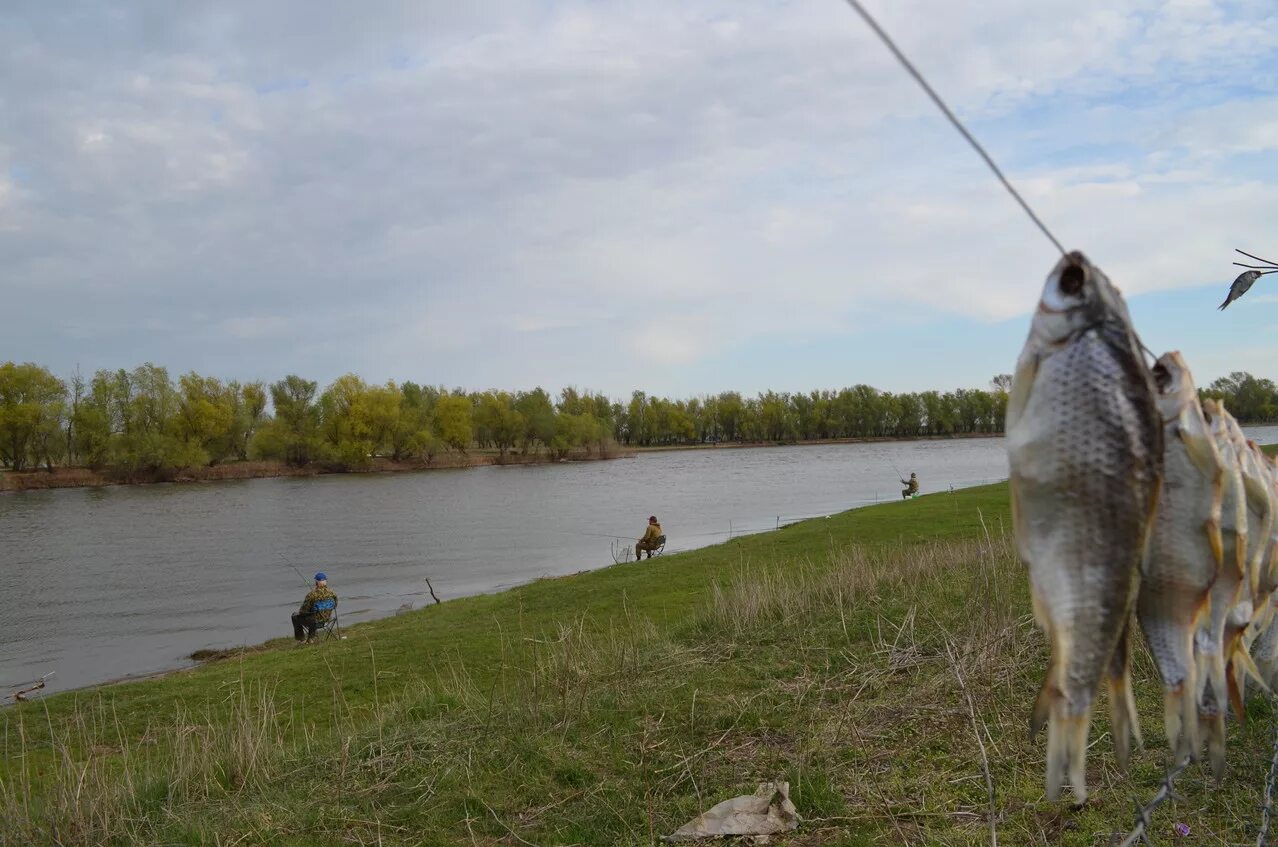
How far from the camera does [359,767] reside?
7012 millimetres

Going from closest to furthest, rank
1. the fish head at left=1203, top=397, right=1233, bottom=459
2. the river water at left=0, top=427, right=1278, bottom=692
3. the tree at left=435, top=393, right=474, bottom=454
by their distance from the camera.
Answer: the fish head at left=1203, top=397, right=1233, bottom=459
the river water at left=0, top=427, right=1278, bottom=692
the tree at left=435, top=393, right=474, bottom=454

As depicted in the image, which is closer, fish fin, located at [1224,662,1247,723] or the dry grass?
fish fin, located at [1224,662,1247,723]

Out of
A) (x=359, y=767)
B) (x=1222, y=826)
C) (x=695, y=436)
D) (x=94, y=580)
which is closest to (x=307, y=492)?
(x=94, y=580)

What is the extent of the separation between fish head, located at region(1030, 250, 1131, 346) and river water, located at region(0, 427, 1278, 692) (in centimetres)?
2087

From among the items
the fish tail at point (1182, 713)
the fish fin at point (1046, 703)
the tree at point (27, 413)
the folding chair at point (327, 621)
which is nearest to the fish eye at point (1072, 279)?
the fish fin at point (1046, 703)

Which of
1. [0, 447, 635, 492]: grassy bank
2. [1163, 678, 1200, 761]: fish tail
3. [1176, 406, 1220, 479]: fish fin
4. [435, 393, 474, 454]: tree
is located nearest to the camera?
[1176, 406, 1220, 479]: fish fin

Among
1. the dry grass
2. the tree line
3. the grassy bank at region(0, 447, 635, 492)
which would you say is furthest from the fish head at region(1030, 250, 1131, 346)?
the grassy bank at region(0, 447, 635, 492)

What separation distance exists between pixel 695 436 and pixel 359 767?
132395 mm

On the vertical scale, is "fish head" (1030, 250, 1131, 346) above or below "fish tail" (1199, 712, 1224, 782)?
above

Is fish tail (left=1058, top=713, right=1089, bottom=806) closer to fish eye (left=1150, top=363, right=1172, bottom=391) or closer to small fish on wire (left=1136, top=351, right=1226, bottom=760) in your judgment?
small fish on wire (left=1136, top=351, right=1226, bottom=760)

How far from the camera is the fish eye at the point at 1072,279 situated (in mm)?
1294

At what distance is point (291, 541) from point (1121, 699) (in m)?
40.6

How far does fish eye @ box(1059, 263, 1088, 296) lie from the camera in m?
1.29

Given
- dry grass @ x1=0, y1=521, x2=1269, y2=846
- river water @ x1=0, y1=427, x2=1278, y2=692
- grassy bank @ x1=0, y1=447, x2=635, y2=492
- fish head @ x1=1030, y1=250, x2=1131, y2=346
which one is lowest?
river water @ x1=0, y1=427, x2=1278, y2=692
